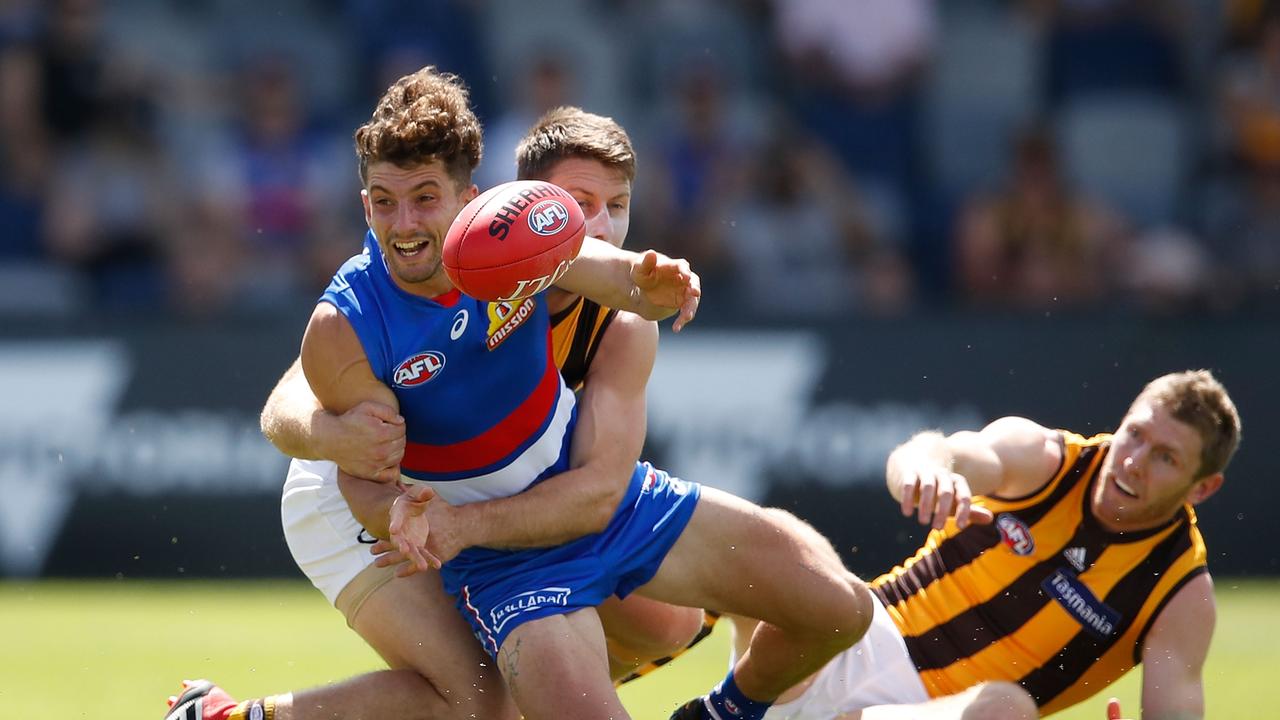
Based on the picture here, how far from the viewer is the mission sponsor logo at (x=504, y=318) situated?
16.6 feet

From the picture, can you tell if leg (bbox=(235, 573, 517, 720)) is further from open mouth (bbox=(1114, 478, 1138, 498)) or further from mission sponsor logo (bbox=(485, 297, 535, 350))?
open mouth (bbox=(1114, 478, 1138, 498))

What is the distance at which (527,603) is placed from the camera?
5.07 m

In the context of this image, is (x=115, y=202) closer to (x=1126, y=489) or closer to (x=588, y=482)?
(x=588, y=482)

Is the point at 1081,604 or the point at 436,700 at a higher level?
the point at 1081,604

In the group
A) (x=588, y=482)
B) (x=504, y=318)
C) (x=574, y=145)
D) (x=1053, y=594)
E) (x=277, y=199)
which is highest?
(x=574, y=145)

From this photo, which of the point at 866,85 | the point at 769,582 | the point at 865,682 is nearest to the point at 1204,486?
the point at 865,682

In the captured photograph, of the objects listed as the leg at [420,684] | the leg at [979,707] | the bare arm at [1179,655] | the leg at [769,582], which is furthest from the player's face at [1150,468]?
the leg at [420,684]

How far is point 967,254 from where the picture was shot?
1201 centimetres

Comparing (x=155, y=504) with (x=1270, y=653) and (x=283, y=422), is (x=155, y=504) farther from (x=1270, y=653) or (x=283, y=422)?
(x=1270, y=653)

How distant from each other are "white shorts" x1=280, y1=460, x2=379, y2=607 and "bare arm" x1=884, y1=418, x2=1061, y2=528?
1.88m

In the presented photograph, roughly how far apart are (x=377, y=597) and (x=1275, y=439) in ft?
22.0

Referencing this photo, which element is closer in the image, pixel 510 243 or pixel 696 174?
pixel 510 243

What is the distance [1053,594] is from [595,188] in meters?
2.16

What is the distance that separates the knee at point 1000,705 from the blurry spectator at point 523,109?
21.3 ft
